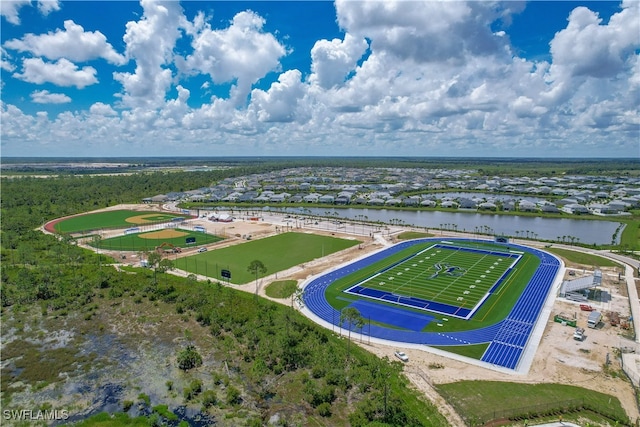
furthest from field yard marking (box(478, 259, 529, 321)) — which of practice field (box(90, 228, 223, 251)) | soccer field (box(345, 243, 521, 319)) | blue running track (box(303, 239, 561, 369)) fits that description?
practice field (box(90, 228, 223, 251))

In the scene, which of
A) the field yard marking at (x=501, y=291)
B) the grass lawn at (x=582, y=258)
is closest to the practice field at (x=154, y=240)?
the field yard marking at (x=501, y=291)

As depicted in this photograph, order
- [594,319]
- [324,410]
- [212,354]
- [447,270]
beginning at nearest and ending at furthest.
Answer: [324,410] < [212,354] < [594,319] < [447,270]

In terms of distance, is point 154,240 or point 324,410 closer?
point 324,410

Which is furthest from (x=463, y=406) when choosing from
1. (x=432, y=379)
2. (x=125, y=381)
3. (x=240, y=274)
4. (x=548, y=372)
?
(x=240, y=274)

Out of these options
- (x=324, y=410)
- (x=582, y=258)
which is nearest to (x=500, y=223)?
(x=582, y=258)

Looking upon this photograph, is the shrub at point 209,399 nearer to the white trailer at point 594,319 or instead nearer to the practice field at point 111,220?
the white trailer at point 594,319

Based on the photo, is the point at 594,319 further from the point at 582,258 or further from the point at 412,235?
the point at 412,235

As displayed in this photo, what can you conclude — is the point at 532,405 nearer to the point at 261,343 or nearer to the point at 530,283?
the point at 261,343
